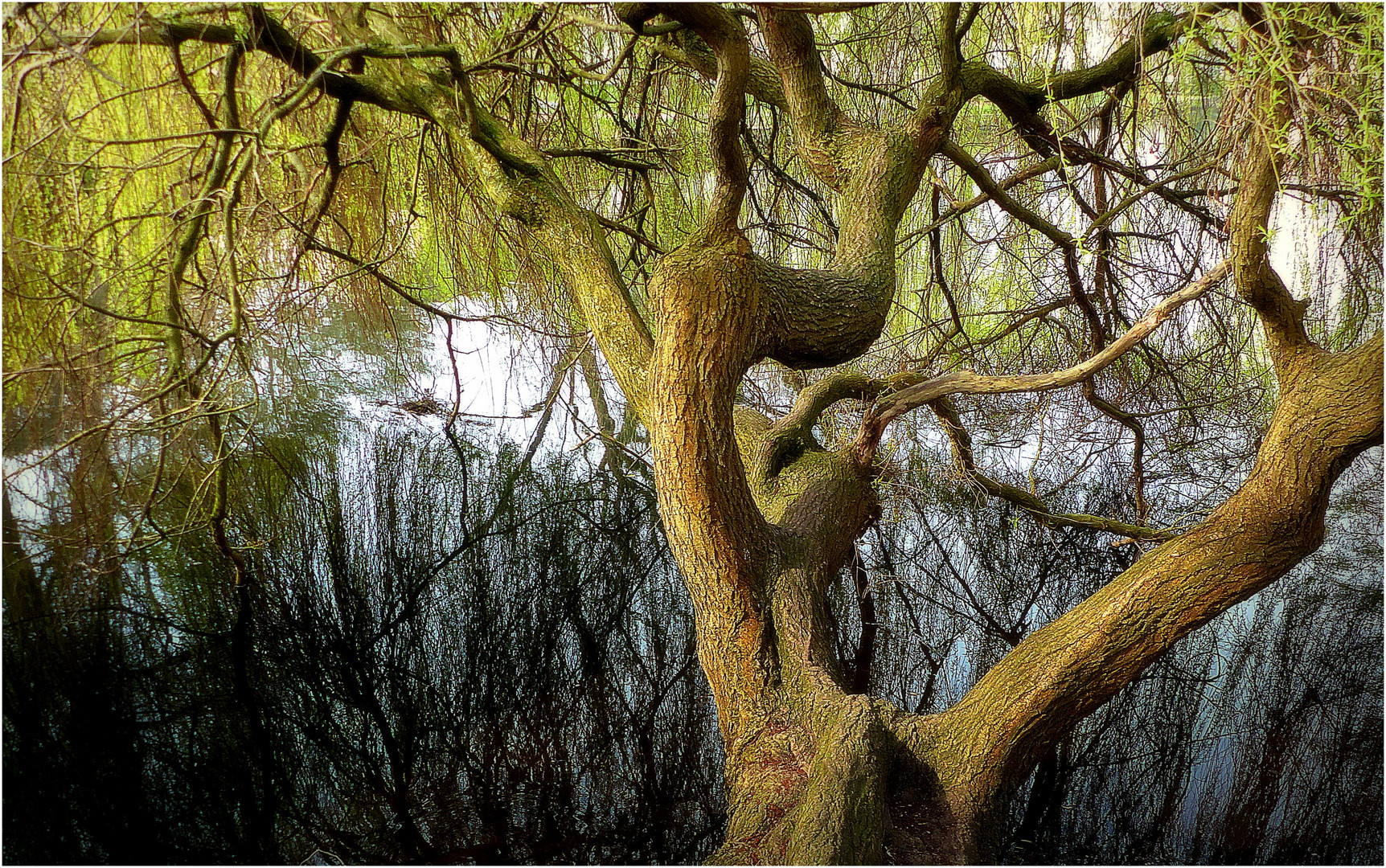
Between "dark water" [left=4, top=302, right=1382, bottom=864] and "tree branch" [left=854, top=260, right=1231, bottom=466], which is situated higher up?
"tree branch" [left=854, top=260, right=1231, bottom=466]

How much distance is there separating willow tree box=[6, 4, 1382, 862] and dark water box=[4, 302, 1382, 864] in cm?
28

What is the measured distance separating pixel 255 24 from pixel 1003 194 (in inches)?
79.4

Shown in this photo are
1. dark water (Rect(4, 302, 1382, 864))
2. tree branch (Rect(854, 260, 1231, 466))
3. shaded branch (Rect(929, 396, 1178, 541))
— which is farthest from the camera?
shaded branch (Rect(929, 396, 1178, 541))

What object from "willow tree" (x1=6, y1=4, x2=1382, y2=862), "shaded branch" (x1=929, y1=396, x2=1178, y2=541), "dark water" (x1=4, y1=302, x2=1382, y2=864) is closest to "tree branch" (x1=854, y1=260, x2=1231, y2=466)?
"willow tree" (x1=6, y1=4, x2=1382, y2=862)

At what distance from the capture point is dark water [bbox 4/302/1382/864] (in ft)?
6.64

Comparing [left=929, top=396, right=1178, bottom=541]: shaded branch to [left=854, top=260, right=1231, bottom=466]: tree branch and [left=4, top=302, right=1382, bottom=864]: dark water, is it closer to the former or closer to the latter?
[left=854, top=260, right=1231, bottom=466]: tree branch

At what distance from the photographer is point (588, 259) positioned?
232 centimetres

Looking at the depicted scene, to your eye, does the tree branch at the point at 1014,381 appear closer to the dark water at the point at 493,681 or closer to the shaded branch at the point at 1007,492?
the shaded branch at the point at 1007,492

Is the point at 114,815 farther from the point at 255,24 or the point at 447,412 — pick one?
the point at 447,412

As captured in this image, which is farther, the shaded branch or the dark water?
the shaded branch

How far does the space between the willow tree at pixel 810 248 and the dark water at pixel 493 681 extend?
0.93ft

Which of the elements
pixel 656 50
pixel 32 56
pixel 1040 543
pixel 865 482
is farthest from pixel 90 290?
pixel 1040 543

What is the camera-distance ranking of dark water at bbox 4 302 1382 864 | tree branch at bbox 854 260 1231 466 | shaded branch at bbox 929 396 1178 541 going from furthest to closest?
shaded branch at bbox 929 396 1178 541 → dark water at bbox 4 302 1382 864 → tree branch at bbox 854 260 1231 466

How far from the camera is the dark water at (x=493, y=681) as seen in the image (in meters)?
2.03
